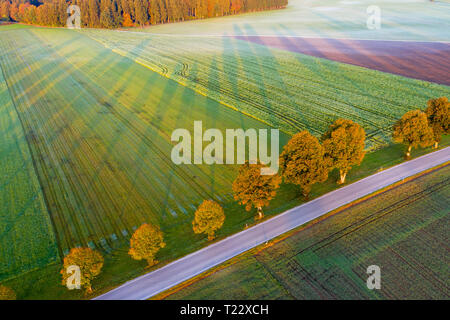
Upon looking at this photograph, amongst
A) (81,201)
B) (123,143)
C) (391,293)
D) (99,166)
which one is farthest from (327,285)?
(123,143)

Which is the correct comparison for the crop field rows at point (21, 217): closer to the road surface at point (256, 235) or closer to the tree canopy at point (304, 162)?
the road surface at point (256, 235)

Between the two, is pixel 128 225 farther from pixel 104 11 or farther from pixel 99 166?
pixel 104 11

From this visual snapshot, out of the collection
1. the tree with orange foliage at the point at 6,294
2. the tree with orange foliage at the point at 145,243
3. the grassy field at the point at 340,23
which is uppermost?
the grassy field at the point at 340,23

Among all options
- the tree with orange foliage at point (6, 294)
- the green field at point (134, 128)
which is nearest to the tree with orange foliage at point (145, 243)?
the green field at point (134, 128)

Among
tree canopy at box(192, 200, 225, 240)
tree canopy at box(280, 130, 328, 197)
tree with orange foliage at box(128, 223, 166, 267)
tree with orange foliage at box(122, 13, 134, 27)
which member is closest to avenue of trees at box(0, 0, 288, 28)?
tree with orange foliage at box(122, 13, 134, 27)

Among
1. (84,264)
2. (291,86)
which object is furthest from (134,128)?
(291,86)
